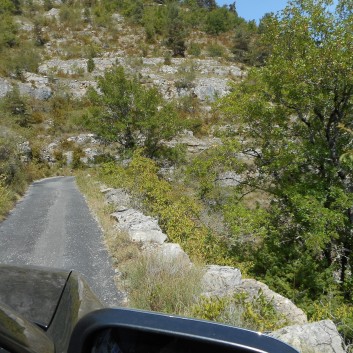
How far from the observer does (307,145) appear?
10.2 meters

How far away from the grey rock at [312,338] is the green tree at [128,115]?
68.5ft

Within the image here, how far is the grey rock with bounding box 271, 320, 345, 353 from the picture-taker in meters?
3.16

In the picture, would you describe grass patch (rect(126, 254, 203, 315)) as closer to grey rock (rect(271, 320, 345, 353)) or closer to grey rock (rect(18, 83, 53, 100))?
grey rock (rect(271, 320, 345, 353))

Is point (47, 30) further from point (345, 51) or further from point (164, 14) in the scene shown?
point (345, 51)

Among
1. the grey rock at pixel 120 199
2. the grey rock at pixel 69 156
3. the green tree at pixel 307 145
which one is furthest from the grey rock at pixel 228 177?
the grey rock at pixel 69 156

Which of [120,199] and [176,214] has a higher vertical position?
[176,214]

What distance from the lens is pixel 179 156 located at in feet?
82.1

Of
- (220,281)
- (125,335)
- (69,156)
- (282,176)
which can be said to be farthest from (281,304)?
(69,156)

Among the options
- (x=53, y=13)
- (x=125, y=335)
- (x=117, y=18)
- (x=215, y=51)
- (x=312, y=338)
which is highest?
(x=53, y=13)

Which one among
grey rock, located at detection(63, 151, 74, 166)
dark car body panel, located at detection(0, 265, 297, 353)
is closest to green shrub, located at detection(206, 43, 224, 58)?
grey rock, located at detection(63, 151, 74, 166)

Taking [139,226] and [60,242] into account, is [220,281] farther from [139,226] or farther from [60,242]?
[60,242]

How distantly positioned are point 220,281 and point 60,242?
4.26 m

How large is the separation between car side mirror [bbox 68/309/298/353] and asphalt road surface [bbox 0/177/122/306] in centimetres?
373

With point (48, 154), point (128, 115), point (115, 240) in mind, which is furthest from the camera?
point (48, 154)
